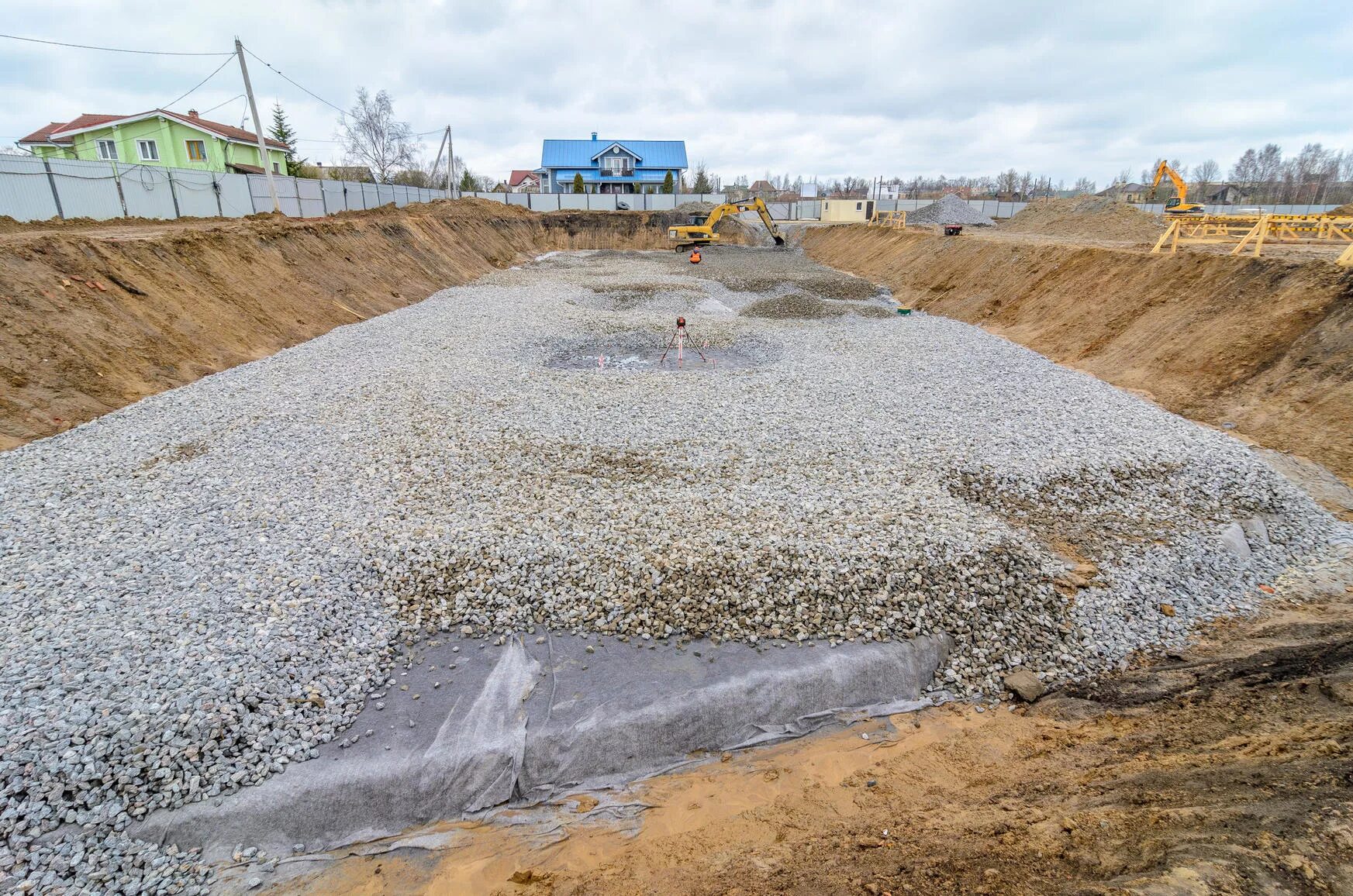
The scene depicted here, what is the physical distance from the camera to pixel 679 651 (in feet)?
21.1

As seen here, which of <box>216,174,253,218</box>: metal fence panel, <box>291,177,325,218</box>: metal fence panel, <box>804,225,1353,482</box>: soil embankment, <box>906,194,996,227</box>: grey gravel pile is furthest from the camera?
<box>906,194,996,227</box>: grey gravel pile

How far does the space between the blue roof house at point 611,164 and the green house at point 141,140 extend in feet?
115

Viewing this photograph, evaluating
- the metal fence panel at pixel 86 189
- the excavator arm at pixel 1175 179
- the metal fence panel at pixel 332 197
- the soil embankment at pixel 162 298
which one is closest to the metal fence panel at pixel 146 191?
the metal fence panel at pixel 86 189

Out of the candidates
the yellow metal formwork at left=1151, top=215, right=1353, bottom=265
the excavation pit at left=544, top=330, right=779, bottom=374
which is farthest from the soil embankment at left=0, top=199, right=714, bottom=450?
the yellow metal formwork at left=1151, top=215, right=1353, bottom=265

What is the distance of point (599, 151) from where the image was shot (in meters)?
71.8

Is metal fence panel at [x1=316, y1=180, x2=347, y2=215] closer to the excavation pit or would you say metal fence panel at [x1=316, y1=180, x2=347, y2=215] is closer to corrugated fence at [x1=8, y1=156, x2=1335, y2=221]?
corrugated fence at [x1=8, y1=156, x2=1335, y2=221]

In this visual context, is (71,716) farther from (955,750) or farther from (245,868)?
(955,750)

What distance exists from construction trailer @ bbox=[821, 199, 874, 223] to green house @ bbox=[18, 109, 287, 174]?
4570 cm

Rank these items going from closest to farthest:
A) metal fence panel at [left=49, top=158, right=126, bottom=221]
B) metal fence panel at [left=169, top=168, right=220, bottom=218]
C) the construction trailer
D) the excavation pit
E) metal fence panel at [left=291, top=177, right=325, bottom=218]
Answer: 1. the excavation pit
2. metal fence panel at [left=49, top=158, right=126, bottom=221]
3. metal fence panel at [left=169, top=168, right=220, bottom=218]
4. metal fence panel at [left=291, top=177, right=325, bottom=218]
5. the construction trailer

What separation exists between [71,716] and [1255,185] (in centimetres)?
10131

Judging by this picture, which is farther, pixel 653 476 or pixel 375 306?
pixel 375 306

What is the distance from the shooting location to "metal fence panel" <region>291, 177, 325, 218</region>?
101 feet

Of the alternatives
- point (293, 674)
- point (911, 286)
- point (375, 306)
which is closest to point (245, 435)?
point (293, 674)

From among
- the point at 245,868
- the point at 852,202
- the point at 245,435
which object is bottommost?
the point at 245,868
